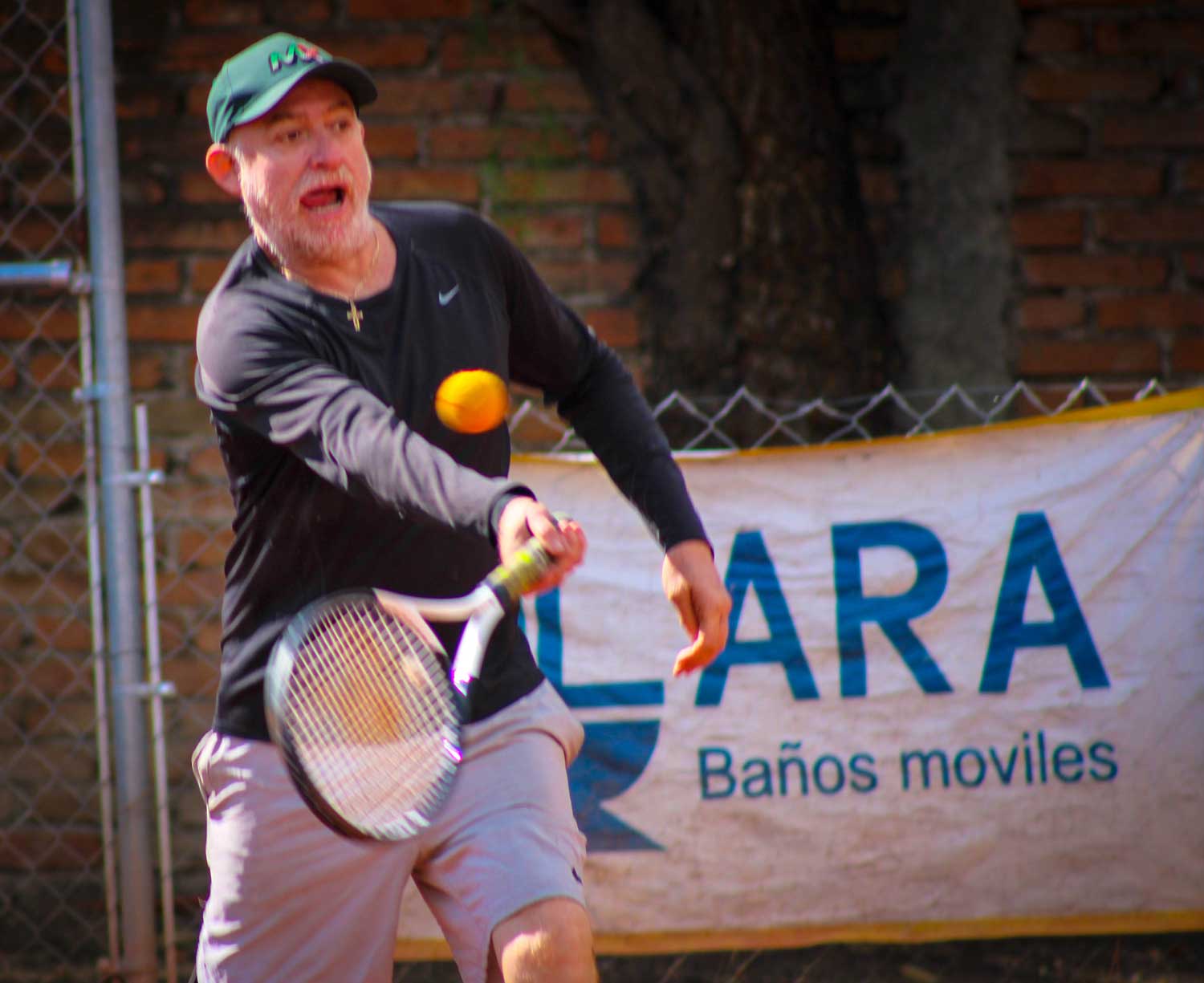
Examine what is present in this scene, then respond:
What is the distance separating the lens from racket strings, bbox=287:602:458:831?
1997mm

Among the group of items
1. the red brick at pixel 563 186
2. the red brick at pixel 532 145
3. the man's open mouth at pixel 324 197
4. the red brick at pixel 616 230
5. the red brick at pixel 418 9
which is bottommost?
the red brick at pixel 616 230

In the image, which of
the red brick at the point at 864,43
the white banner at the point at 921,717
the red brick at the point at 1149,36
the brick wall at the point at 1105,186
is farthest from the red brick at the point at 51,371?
the red brick at the point at 1149,36

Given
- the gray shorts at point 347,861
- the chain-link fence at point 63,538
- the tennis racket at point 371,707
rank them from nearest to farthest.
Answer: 1. the tennis racket at point 371,707
2. the gray shorts at point 347,861
3. the chain-link fence at point 63,538

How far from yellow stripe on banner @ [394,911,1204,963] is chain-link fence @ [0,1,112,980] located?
1.26 m

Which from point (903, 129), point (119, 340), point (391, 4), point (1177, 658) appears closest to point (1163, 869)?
point (1177, 658)

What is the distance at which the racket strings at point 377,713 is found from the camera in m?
2.00

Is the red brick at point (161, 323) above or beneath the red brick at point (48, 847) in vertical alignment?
above

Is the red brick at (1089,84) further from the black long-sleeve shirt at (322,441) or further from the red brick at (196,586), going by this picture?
the red brick at (196,586)

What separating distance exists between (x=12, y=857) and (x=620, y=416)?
8.58ft

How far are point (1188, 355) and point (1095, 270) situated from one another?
371mm

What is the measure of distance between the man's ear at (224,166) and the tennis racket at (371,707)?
856mm

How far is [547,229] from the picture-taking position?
416 centimetres

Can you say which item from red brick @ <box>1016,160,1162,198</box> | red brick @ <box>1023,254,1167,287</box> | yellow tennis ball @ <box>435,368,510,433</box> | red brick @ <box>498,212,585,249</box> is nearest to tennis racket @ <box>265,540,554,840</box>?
yellow tennis ball @ <box>435,368,510,433</box>

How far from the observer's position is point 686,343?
13.0 ft
